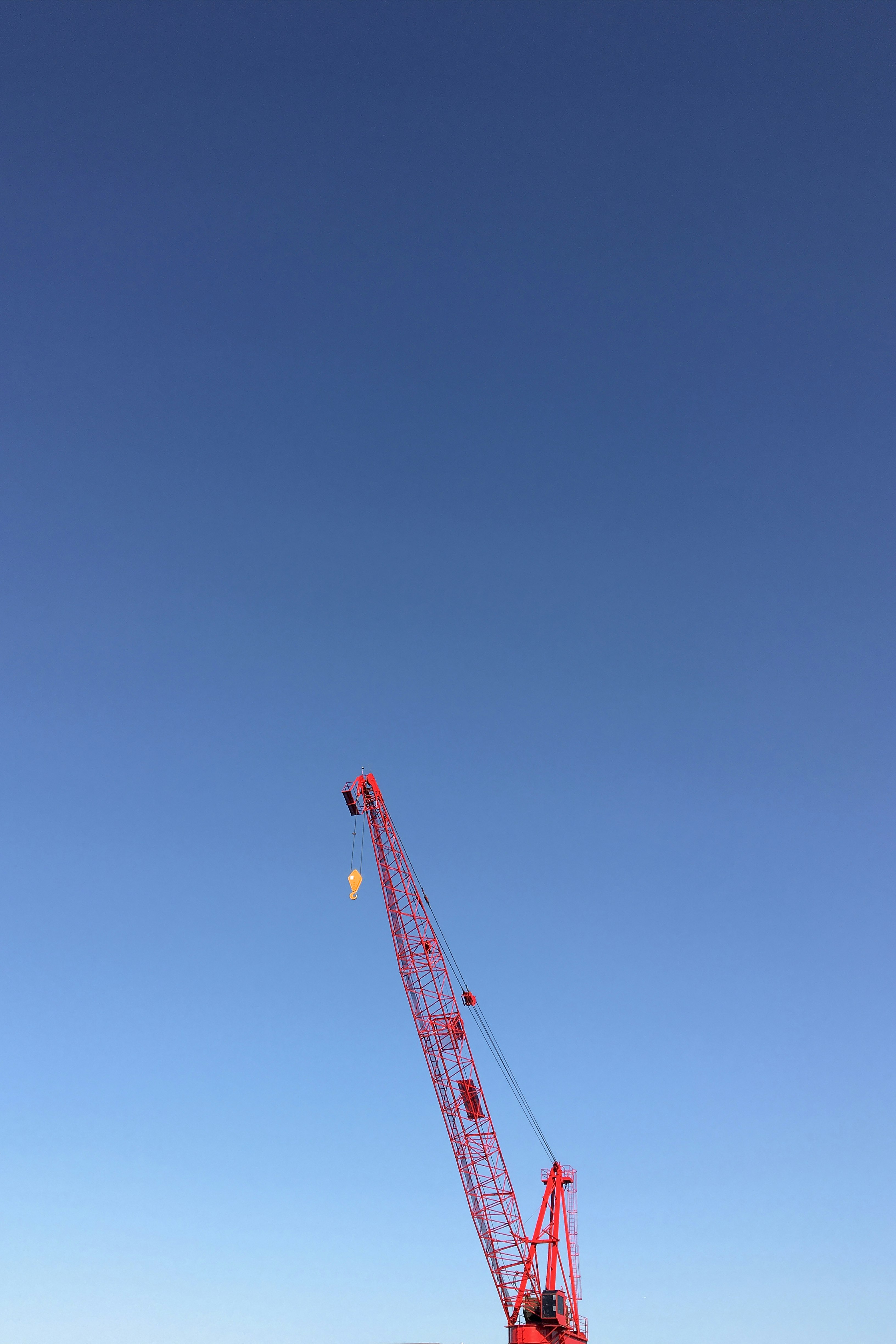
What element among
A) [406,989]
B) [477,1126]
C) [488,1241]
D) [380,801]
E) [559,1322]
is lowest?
[559,1322]

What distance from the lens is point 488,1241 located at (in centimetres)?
9312

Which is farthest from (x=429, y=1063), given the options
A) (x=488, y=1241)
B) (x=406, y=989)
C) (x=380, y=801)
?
(x=380, y=801)

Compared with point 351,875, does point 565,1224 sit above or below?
below

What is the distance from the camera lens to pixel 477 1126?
9169 cm

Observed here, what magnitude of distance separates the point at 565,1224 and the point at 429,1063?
2039 centimetres

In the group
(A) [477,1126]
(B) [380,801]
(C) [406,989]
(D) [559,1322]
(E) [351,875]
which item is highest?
(B) [380,801]

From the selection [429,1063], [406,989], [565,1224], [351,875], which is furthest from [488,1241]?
[351,875]

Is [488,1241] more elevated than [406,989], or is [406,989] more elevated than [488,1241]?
[406,989]

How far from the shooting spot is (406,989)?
93812 mm

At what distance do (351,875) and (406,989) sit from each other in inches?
441

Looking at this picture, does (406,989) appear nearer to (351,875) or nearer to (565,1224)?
(351,875)

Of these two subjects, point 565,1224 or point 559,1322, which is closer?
point 559,1322

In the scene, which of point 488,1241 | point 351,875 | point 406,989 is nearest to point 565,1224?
Result: point 488,1241

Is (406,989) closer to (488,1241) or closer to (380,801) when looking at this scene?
(380,801)
